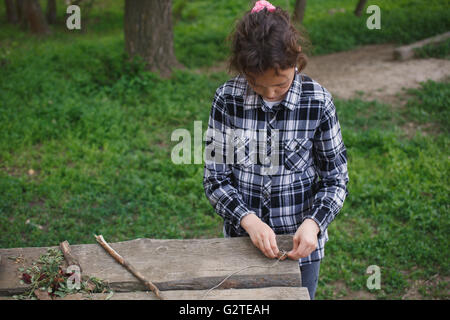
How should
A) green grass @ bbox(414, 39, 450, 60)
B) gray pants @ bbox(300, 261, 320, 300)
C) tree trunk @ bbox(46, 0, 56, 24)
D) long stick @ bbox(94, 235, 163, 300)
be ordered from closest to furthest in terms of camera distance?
long stick @ bbox(94, 235, 163, 300) → gray pants @ bbox(300, 261, 320, 300) → green grass @ bbox(414, 39, 450, 60) → tree trunk @ bbox(46, 0, 56, 24)

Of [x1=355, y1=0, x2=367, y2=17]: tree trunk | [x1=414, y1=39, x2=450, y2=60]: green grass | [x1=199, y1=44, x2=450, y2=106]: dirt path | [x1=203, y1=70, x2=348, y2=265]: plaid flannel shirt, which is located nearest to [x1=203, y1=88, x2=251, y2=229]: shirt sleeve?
[x1=203, y1=70, x2=348, y2=265]: plaid flannel shirt

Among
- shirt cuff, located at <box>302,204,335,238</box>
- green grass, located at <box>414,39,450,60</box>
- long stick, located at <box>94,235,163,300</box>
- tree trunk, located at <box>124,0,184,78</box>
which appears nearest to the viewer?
long stick, located at <box>94,235,163,300</box>

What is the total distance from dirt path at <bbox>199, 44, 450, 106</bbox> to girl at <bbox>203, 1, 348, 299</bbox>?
4.36m

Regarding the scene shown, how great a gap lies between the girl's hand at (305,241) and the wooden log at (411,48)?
20.2 feet

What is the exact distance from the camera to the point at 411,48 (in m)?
7.00

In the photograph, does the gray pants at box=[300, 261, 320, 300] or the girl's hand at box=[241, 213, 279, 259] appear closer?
the girl's hand at box=[241, 213, 279, 259]

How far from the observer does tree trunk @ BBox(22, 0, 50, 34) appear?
10133mm

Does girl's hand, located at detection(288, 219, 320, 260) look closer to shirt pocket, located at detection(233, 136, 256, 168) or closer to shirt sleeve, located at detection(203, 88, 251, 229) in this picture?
shirt sleeve, located at detection(203, 88, 251, 229)

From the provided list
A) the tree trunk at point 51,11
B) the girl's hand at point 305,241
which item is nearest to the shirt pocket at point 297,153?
the girl's hand at point 305,241

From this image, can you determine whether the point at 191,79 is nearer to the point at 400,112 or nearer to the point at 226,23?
the point at 400,112

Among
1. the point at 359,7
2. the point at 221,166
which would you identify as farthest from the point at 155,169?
the point at 359,7

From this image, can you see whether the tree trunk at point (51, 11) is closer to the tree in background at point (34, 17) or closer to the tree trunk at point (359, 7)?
the tree in background at point (34, 17)

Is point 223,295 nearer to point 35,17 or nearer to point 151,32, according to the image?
point 151,32

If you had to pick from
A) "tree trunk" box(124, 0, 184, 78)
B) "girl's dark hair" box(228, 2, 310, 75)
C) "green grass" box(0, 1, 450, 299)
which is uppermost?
"tree trunk" box(124, 0, 184, 78)
